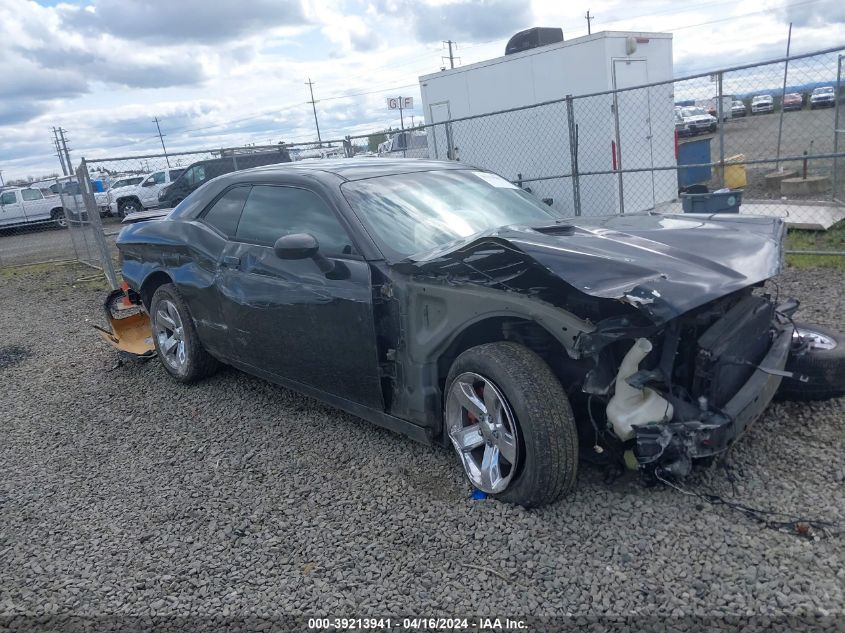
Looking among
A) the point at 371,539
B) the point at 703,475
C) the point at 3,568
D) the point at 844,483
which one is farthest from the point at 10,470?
the point at 844,483

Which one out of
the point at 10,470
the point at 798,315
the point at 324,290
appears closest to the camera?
the point at 324,290

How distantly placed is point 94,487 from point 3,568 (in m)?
0.75

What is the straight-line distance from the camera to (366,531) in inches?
125

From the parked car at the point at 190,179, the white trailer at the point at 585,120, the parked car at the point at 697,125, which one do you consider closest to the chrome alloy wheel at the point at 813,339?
the white trailer at the point at 585,120

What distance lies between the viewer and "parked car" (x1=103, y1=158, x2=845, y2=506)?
288 cm

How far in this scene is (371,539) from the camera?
10.2 ft

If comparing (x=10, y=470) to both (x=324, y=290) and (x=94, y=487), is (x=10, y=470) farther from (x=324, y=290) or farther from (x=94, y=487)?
(x=324, y=290)

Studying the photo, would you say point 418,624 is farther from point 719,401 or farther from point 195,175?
point 195,175

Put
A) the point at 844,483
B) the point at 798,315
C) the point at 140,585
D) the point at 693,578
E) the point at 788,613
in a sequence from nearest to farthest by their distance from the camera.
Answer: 1. the point at 788,613
2. the point at 693,578
3. the point at 140,585
4. the point at 844,483
5. the point at 798,315

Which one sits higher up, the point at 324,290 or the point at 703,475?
the point at 324,290

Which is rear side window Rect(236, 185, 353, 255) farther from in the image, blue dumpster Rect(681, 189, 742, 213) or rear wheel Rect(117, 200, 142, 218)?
rear wheel Rect(117, 200, 142, 218)

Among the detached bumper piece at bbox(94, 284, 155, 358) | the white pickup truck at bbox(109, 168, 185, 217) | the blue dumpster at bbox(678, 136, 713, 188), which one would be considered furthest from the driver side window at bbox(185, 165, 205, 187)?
the detached bumper piece at bbox(94, 284, 155, 358)

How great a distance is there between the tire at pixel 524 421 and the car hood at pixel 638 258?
1.17 feet

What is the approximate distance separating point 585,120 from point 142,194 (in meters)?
19.0
